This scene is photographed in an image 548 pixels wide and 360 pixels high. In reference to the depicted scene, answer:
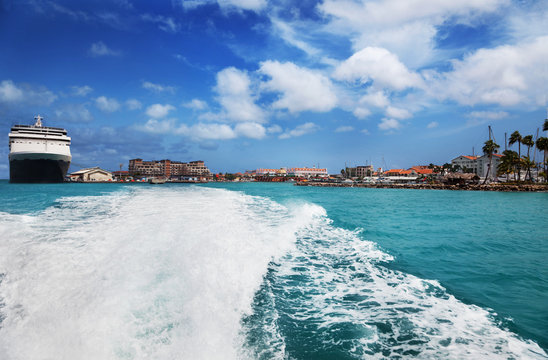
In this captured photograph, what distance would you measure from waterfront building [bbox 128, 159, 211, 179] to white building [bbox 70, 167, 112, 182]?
105 feet

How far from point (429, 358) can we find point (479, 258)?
228 inches

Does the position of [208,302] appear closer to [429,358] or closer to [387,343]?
[387,343]

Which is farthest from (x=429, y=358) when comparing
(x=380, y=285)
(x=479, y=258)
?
(x=479, y=258)

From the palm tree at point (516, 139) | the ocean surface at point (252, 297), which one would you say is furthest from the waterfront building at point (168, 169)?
the ocean surface at point (252, 297)

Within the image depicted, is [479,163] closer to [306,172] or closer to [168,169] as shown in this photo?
[306,172]

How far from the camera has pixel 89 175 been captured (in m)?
98.8

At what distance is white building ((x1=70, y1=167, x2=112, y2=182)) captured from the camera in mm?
96312

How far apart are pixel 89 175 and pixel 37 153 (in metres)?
54.9

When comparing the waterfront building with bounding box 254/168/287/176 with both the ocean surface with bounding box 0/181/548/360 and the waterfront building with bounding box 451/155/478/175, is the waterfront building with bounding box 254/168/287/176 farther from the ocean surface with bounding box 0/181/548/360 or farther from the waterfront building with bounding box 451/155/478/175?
the ocean surface with bounding box 0/181/548/360

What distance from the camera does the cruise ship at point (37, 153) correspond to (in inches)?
→ 1953

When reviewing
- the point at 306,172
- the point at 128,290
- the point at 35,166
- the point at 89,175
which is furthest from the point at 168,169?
the point at 128,290

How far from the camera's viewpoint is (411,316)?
3.81 meters

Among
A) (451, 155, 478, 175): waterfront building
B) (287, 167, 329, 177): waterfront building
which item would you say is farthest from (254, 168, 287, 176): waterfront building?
(451, 155, 478, 175): waterfront building

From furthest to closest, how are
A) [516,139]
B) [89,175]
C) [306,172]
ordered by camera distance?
[306,172] → [89,175] → [516,139]
